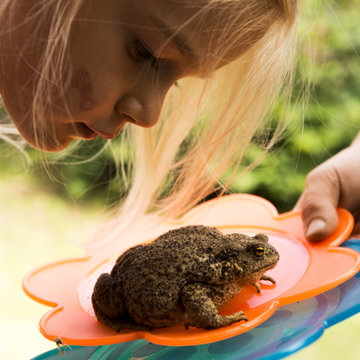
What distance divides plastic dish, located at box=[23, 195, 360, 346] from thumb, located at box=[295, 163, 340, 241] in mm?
22

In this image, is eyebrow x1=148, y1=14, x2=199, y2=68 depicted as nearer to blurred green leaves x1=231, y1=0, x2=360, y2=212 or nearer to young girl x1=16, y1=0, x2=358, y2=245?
young girl x1=16, y1=0, x2=358, y2=245

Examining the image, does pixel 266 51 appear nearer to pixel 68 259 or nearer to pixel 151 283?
pixel 151 283

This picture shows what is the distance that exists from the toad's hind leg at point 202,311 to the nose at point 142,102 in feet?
1.06

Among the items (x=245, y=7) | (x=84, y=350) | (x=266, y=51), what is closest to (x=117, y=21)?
(x=245, y=7)

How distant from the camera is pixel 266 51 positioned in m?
0.99

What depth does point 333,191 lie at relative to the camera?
1.14 meters

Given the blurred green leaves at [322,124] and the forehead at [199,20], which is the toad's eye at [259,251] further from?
the blurred green leaves at [322,124]

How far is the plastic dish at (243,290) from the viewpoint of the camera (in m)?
0.77

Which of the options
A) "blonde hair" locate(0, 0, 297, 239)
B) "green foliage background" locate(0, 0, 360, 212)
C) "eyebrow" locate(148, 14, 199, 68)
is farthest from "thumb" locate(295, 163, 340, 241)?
"green foliage background" locate(0, 0, 360, 212)

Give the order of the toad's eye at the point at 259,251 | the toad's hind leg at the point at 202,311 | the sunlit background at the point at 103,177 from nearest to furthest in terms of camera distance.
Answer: the toad's hind leg at the point at 202,311
the toad's eye at the point at 259,251
the sunlit background at the point at 103,177

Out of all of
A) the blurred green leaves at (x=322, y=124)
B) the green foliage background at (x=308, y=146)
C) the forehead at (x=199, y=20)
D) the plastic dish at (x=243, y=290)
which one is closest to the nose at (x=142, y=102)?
the forehead at (x=199, y=20)

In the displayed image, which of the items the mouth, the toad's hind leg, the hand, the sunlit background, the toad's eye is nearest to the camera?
the toad's hind leg

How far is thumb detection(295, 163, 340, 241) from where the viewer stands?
→ 1.02 metres

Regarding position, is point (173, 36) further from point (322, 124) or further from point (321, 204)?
point (322, 124)
